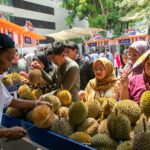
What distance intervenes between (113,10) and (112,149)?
61.6 feet

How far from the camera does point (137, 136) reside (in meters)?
1.61

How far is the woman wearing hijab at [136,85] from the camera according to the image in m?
2.37

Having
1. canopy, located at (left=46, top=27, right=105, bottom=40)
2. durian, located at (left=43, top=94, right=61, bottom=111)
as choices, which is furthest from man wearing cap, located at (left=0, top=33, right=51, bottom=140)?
canopy, located at (left=46, top=27, right=105, bottom=40)

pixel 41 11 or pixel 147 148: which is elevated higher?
pixel 41 11

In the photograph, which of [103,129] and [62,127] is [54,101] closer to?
[62,127]

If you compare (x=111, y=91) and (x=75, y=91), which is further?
(x=75, y=91)

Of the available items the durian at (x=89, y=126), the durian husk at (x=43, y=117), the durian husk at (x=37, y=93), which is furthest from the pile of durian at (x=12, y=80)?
the durian at (x=89, y=126)

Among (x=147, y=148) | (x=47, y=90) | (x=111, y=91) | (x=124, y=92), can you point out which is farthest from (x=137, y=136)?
(x=47, y=90)

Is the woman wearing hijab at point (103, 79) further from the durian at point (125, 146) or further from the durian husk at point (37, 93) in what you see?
the durian at point (125, 146)

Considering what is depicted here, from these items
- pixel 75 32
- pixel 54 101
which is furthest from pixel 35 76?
pixel 75 32

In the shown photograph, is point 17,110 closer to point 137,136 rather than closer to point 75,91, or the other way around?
point 75,91

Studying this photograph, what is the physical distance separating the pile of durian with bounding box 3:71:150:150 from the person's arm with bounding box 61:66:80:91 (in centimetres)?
39

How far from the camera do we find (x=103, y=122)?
6.56 feet

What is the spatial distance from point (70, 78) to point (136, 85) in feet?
2.35
